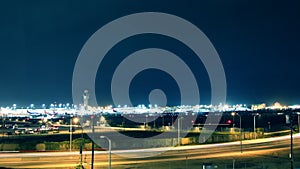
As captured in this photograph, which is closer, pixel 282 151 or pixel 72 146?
pixel 282 151

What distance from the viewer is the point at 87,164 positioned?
1533 inches

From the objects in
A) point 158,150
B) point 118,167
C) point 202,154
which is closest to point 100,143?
point 158,150

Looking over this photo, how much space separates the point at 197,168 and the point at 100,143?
90.2 feet

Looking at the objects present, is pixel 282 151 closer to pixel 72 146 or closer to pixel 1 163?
pixel 72 146

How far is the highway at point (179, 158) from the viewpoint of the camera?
3913 centimetres

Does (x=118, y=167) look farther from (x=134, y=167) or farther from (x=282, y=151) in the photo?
(x=282, y=151)

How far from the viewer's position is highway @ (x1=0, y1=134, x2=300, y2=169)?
39134mm

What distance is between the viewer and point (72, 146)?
56.6 metres

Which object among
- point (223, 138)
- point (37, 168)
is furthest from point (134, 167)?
point (223, 138)

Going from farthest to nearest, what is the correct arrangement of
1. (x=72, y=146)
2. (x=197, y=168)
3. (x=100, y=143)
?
(x=100, y=143) < (x=72, y=146) < (x=197, y=168)

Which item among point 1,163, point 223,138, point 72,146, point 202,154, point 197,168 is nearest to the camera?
point 197,168

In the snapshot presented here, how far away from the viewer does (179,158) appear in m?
44.8

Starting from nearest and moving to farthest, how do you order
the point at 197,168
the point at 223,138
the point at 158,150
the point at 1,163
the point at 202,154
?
1. the point at 197,168
2. the point at 1,163
3. the point at 202,154
4. the point at 158,150
5. the point at 223,138

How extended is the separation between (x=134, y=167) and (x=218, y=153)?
49.7ft
